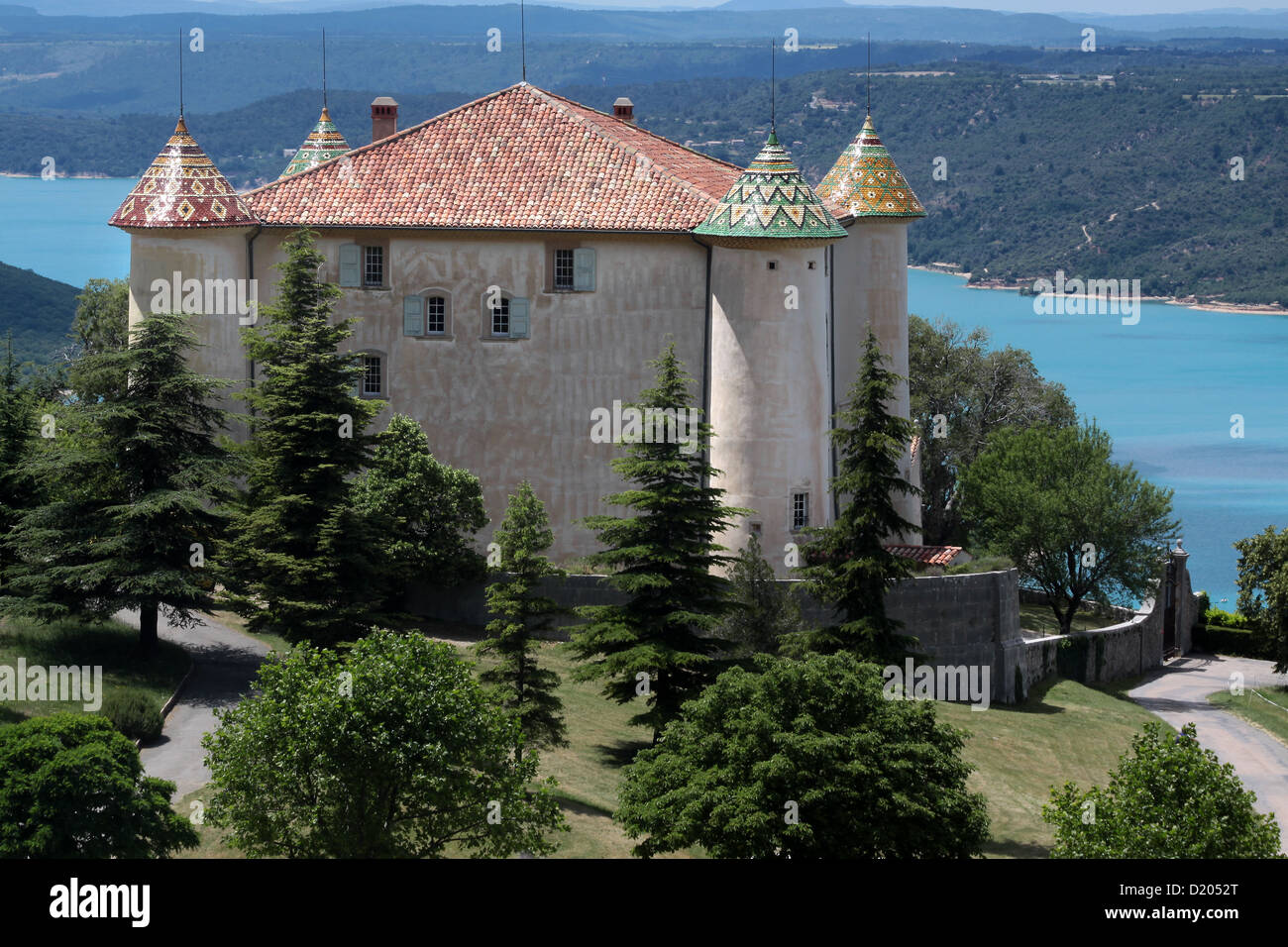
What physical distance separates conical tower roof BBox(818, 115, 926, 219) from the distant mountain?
214ft

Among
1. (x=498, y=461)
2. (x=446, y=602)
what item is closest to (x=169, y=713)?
(x=446, y=602)

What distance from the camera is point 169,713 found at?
36.9 meters

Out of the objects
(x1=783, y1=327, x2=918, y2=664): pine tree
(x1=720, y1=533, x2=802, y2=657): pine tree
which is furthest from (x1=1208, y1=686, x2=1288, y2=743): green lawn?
(x1=783, y1=327, x2=918, y2=664): pine tree

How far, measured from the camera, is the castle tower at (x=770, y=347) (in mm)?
45562

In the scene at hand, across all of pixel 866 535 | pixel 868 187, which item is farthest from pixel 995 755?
pixel 868 187

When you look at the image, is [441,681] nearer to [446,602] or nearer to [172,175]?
[446,602]

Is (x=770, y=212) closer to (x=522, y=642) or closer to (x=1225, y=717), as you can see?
(x=522, y=642)

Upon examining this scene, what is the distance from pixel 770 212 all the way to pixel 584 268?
5.18m

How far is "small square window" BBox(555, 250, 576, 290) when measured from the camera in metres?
48.0

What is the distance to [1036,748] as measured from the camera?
44531 millimetres

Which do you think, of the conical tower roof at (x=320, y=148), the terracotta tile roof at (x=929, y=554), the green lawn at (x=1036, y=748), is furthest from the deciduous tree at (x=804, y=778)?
the conical tower roof at (x=320, y=148)

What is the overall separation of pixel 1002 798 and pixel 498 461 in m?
15.9

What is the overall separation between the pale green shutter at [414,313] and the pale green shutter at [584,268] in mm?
3926
